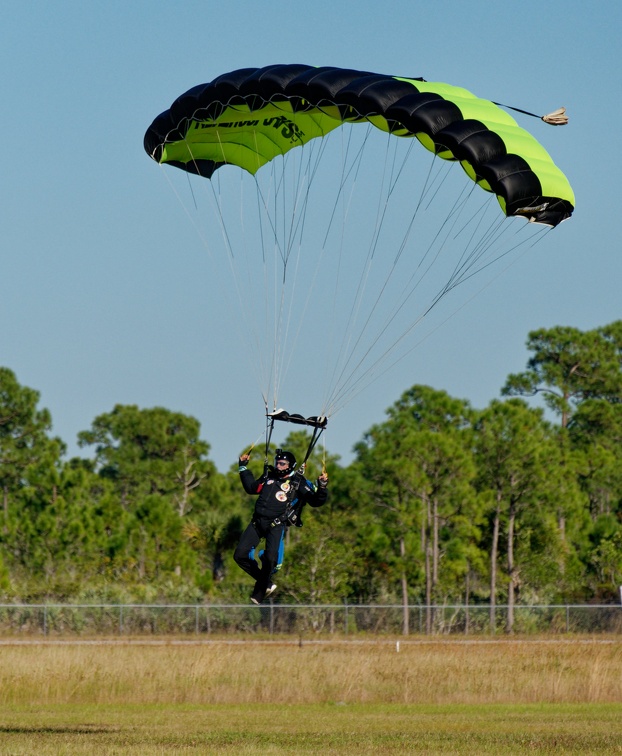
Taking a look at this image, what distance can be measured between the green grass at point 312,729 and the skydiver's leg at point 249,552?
8.17ft

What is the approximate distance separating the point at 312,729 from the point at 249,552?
4929 millimetres

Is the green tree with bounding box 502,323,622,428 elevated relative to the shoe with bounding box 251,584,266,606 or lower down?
elevated

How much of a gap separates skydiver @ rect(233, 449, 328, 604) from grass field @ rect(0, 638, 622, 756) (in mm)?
2588

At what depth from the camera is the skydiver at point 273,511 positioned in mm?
15906

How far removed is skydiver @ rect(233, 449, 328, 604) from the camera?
15.9m

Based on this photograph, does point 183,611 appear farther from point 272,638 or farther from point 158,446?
point 158,446

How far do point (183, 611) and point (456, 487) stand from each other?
12.9m

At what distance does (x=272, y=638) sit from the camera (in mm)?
35312

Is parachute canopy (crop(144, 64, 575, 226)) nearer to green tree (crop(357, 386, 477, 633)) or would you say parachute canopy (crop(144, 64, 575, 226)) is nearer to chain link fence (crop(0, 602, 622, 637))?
chain link fence (crop(0, 602, 622, 637))

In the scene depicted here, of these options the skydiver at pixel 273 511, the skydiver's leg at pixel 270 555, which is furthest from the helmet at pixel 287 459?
the skydiver's leg at pixel 270 555

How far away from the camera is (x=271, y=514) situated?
1588 cm

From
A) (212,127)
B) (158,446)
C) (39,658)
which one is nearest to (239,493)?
(158,446)

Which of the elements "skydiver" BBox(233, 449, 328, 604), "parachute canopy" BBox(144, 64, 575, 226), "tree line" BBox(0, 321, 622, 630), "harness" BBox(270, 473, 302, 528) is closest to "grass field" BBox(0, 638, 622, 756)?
"skydiver" BBox(233, 449, 328, 604)

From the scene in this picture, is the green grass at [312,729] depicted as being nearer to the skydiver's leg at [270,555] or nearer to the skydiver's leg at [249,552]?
the skydiver's leg at [270,555]
